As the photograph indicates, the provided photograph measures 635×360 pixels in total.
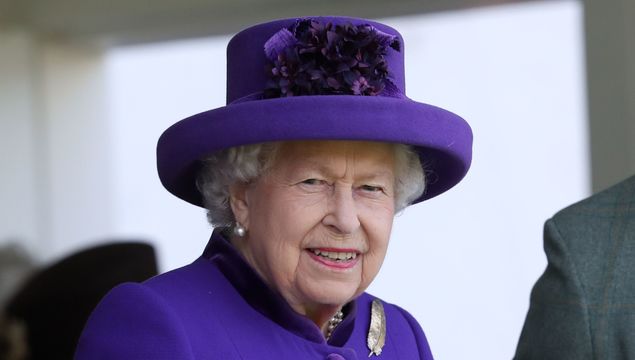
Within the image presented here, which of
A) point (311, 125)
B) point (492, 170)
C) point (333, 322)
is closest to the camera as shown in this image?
point (311, 125)

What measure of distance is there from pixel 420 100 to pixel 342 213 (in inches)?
142

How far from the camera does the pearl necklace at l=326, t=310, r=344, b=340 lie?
2.57 m

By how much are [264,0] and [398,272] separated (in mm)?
1624

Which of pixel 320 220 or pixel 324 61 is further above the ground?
pixel 324 61

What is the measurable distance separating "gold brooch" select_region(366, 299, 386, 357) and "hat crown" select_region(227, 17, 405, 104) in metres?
0.57

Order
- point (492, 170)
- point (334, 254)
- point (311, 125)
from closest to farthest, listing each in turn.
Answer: point (311, 125) → point (334, 254) → point (492, 170)

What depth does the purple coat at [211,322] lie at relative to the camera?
2.23m

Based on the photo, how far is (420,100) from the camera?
5.88 meters

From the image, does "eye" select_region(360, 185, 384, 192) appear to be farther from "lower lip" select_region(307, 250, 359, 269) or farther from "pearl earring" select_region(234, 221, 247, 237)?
"pearl earring" select_region(234, 221, 247, 237)

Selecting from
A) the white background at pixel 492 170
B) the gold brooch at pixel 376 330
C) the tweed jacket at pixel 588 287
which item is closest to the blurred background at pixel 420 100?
the white background at pixel 492 170

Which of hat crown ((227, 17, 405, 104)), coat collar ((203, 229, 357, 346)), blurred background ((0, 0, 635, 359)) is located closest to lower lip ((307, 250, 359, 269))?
coat collar ((203, 229, 357, 346))

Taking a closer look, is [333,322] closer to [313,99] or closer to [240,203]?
[240,203]

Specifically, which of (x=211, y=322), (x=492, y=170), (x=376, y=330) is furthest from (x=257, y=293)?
(x=492, y=170)

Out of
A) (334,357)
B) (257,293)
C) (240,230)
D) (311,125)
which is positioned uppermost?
(311,125)
